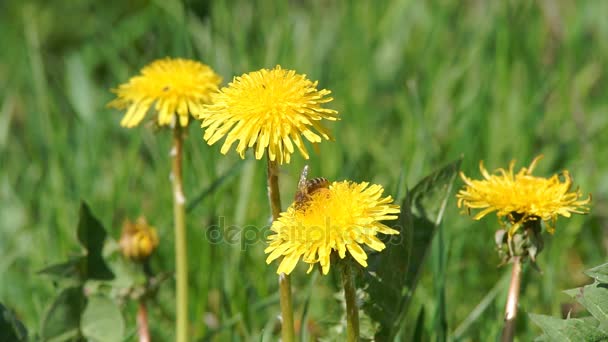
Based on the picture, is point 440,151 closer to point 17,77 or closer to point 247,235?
point 247,235

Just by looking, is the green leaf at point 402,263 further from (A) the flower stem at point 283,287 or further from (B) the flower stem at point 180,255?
(B) the flower stem at point 180,255

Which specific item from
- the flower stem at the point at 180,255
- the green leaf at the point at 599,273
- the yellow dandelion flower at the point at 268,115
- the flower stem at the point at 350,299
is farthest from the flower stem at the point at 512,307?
the flower stem at the point at 180,255

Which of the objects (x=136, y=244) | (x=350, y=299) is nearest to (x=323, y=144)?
(x=136, y=244)

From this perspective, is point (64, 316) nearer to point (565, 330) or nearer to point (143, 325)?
point (143, 325)

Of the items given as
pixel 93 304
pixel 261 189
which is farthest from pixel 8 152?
pixel 93 304

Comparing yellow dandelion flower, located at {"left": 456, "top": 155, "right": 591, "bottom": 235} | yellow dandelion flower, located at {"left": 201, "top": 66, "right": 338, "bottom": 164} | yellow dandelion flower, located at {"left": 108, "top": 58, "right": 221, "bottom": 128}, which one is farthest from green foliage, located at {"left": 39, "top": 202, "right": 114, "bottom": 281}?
yellow dandelion flower, located at {"left": 456, "top": 155, "right": 591, "bottom": 235}
